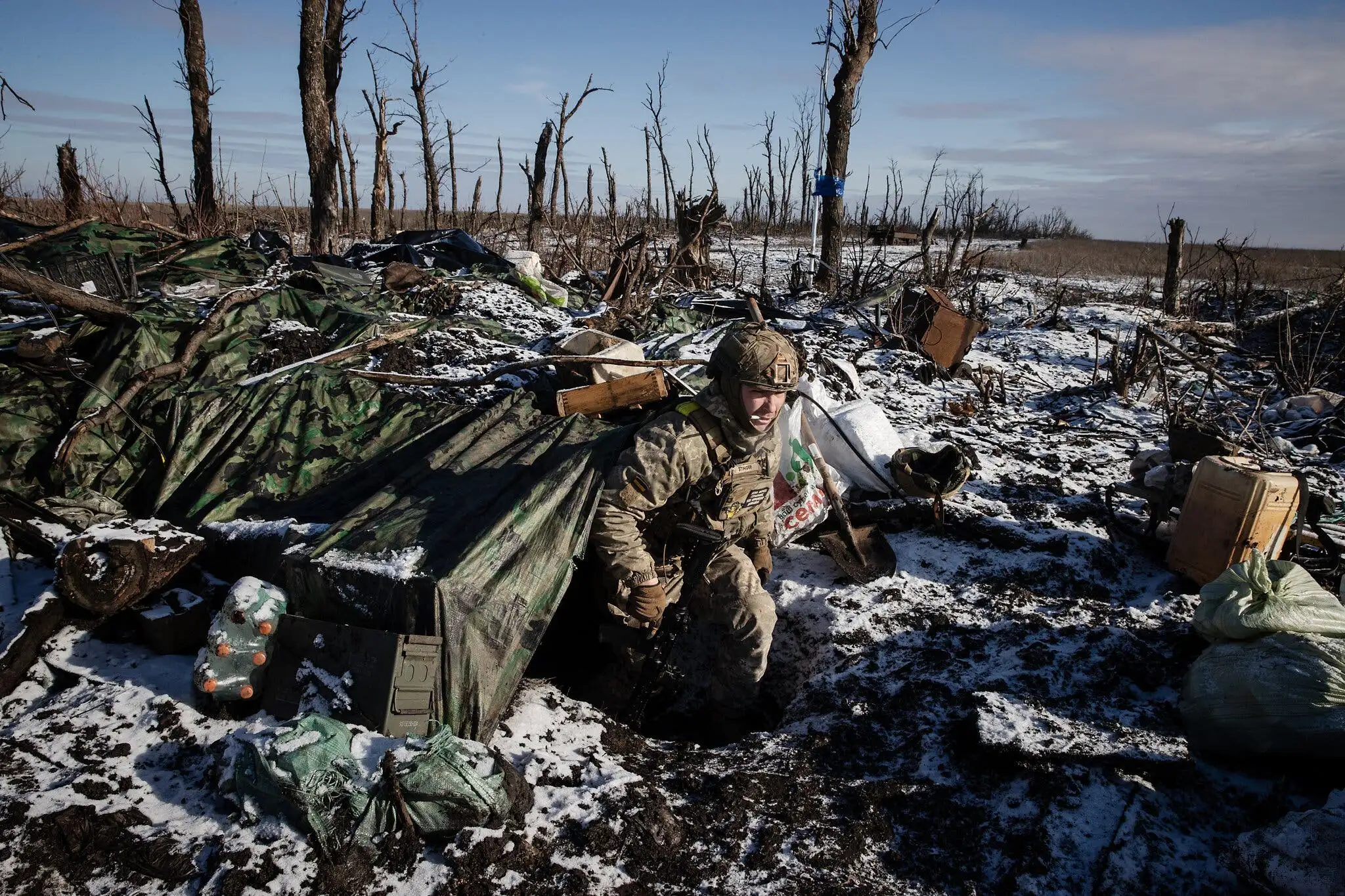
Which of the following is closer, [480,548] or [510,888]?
[510,888]

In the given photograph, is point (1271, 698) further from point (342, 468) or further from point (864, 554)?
point (342, 468)

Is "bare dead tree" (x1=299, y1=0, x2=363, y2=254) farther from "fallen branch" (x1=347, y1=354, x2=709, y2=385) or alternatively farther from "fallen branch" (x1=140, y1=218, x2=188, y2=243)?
"fallen branch" (x1=347, y1=354, x2=709, y2=385)

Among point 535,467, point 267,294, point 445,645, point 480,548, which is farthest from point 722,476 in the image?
point 267,294

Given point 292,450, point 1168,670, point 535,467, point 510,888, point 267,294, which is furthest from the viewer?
point 267,294

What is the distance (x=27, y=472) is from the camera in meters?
3.10

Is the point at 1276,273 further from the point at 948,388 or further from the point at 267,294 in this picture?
the point at 267,294

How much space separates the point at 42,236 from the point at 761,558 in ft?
18.3

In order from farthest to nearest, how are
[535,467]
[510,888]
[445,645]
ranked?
1. [535,467]
2. [445,645]
3. [510,888]

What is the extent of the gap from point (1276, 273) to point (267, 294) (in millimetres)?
23912

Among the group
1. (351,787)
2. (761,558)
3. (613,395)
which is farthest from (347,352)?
(351,787)

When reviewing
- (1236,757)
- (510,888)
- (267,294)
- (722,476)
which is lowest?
(510,888)

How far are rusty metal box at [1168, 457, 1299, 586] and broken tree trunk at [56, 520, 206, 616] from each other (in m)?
4.14

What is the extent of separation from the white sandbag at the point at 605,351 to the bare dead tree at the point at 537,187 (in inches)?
380

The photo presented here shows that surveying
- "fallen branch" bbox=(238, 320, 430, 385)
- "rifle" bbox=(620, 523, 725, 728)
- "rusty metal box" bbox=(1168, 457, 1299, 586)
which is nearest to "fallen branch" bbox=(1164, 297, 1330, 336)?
"rusty metal box" bbox=(1168, 457, 1299, 586)
